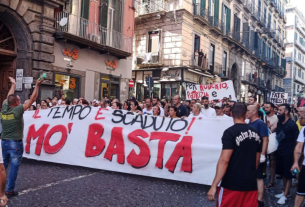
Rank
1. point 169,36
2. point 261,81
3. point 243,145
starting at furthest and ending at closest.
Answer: point 261,81 < point 169,36 < point 243,145

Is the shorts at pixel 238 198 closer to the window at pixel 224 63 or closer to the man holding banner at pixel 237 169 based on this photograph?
the man holding banner at pixel 237 169

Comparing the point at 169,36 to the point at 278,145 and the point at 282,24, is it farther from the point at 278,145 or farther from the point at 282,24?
the point at 282,24

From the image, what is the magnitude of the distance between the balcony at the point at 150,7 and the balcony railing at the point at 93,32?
6303mm

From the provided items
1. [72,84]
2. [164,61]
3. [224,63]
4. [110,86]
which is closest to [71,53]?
[72,84]

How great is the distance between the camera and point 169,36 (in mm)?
23094

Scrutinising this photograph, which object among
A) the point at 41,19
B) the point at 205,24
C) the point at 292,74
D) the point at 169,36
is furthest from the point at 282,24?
the point at 41,19

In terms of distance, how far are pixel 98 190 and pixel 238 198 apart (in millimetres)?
2807

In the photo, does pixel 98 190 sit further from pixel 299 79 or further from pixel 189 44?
pixel 299 79

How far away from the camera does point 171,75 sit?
23250mm

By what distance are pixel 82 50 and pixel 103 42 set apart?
59.5 inches

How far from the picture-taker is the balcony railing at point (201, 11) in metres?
23.7

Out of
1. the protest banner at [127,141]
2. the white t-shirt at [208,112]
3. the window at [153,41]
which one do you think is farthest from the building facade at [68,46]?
the white t-shirt at [208,112]

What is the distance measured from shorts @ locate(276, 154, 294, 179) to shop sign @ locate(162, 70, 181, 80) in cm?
1706

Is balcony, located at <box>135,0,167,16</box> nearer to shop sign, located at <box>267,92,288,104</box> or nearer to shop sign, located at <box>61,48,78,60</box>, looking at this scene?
shop sign, located at <box>61,48,78,60</box>
